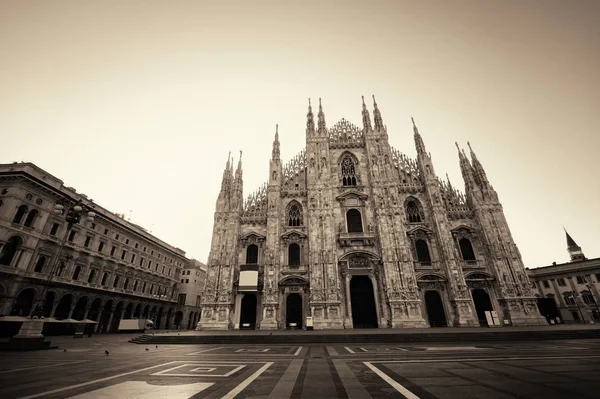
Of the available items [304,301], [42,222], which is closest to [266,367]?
[304,301]

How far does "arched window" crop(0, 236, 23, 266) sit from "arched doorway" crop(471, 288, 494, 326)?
41443mm

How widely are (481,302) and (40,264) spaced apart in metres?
41.8

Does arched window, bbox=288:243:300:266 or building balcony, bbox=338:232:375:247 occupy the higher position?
building balcony, bbox=338:232:375:247

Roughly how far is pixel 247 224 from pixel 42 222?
64.0 feet

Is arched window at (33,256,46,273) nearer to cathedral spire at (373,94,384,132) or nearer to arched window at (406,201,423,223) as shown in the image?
arched window at (406,201,423,223)

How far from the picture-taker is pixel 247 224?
27.6 meters

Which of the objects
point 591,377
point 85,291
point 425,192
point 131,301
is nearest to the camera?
point 591,377

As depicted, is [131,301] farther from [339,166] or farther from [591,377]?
[591,377]

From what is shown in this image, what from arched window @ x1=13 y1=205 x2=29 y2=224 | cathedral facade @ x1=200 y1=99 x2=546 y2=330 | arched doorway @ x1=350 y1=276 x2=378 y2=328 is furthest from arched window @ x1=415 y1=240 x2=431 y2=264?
arched window @ x1=13 y1=205 x2=29 y2=224

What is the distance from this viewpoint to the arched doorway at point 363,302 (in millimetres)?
23750

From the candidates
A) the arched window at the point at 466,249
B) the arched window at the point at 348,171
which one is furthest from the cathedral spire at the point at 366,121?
the arched window at the point at 466,249

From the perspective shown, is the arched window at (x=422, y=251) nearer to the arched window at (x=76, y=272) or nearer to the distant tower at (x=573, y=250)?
the arched window at (x=76, y=272)

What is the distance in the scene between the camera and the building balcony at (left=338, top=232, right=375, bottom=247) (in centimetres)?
2569

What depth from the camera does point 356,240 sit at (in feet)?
84.7
